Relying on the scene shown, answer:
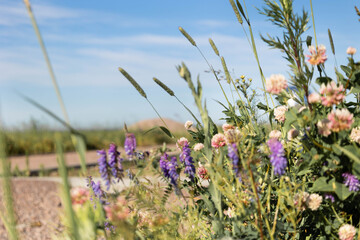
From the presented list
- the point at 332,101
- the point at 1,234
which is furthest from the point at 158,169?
the point at 1,234

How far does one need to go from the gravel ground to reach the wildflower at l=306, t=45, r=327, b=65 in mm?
2375

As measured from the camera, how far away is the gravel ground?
360cm

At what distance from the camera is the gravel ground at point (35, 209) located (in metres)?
3.60

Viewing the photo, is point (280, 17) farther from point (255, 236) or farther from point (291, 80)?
point (255, 236)

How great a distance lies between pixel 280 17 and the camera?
1.73 m

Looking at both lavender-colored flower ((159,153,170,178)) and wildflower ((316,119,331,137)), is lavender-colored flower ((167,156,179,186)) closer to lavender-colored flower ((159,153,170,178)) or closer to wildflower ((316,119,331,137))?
lavender-colored flower ((159,153,170,178))

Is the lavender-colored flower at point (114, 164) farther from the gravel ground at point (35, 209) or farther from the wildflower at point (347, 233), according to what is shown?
the gravel ground at point (35, 209)

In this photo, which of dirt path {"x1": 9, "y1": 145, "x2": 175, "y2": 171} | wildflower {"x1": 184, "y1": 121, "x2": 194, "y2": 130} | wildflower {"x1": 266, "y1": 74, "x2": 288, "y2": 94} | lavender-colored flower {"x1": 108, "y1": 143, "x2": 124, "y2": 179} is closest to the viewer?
lavender-colored flower {"x1": 108, "y1": 143, "x2": 124, "y2": 179}

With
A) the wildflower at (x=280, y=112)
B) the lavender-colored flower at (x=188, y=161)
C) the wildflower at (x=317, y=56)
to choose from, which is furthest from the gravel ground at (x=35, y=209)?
the wildflower at (x=317, y=56)

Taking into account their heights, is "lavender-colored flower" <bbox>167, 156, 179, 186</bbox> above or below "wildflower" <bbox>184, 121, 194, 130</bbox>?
Answer: below

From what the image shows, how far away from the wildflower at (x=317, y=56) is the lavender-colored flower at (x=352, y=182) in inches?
18.1

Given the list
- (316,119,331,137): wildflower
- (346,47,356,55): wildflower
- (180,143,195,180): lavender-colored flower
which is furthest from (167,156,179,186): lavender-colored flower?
(346,47,356,55): wildflower

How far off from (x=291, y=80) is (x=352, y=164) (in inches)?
15.8

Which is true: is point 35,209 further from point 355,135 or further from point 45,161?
point 45,161
